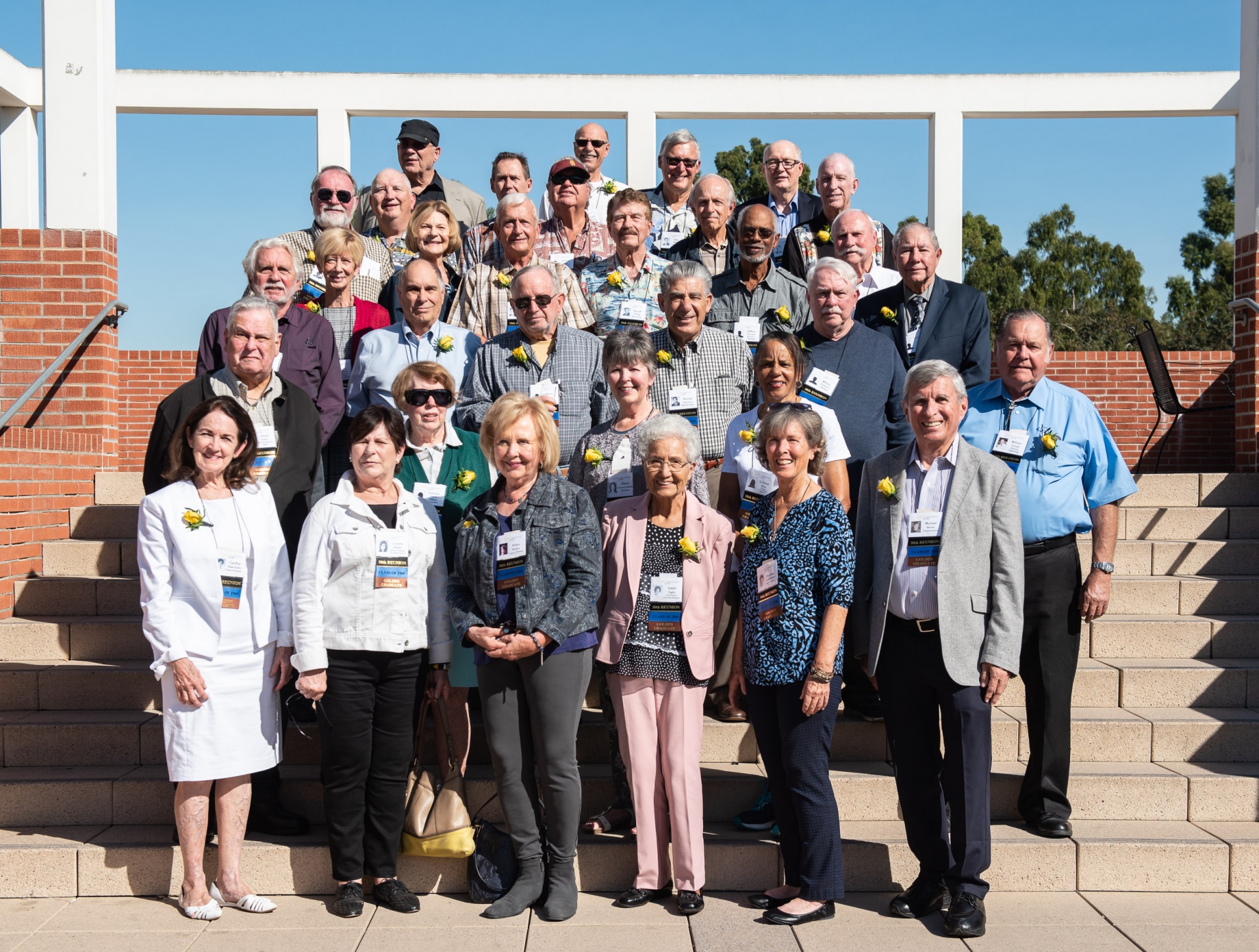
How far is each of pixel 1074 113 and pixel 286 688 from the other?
8.72 m

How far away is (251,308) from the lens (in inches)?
162

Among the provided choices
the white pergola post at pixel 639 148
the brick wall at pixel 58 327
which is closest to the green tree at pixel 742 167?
the white pergola post at pixel 639 148

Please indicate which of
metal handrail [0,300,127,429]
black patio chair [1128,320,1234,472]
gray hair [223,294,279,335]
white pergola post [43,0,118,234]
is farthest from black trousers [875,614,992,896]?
black patio chair [1128,320,1234,472]

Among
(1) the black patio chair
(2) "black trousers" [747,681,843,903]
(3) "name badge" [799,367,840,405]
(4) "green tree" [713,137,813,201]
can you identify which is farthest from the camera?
(4) "green tree" [713,137,813,201]

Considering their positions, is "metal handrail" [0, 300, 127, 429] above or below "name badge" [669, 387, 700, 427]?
above

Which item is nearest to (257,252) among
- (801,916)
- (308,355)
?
(308,355)

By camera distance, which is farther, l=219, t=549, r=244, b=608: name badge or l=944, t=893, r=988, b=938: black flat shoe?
l=219, t=549, r=244, b=608: name badge

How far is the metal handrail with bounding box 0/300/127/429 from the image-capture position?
6207mm

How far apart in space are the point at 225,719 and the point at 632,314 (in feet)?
8.82

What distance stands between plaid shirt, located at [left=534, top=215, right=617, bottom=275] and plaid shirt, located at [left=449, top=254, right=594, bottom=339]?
66 centimetres

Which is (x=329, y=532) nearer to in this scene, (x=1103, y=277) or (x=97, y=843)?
(x=97, y=843)

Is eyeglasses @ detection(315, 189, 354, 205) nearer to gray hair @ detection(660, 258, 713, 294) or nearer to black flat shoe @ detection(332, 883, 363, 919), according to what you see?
gray hair @ detection(660, 258, 713, 294)

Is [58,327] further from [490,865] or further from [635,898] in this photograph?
[635,898]

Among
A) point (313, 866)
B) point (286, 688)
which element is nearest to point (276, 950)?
point (313, 866)
